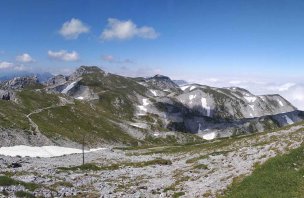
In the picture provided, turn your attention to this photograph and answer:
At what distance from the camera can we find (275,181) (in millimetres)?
43844

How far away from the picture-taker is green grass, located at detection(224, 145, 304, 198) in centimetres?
4100

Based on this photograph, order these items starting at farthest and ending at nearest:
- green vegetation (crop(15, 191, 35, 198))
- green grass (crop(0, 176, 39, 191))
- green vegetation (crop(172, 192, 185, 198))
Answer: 1. green vegetation (crop(172, 192, 185, 198))
2. green grass (crop(0, 176, 39, 191))
3. green vegetation (crop(15, 191, 35, 198))

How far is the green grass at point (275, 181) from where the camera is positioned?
41.0 meters

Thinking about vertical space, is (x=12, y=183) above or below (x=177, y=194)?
above

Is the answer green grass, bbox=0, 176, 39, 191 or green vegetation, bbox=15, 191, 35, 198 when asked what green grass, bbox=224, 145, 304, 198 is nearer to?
green vegetation, bbox=15, 191, 35, 198

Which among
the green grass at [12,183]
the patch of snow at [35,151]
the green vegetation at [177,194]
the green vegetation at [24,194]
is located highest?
the green grass at [12,183]

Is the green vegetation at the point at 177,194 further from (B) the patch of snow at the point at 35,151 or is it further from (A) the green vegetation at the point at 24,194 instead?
(B) the patch of snow at the point at 35,151

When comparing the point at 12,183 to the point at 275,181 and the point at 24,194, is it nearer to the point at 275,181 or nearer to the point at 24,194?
the point at 24,194

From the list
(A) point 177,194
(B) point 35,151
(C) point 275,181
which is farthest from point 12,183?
(B) point 35,151

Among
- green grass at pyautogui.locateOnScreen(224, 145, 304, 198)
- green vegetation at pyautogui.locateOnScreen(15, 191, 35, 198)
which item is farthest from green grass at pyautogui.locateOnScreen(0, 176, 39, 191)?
green grass at pyautogui.locateOnScreen(224, 145, 304, 198)

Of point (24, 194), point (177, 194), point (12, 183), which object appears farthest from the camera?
point (177, 194)

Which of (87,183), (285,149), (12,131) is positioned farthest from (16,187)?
(12,131)

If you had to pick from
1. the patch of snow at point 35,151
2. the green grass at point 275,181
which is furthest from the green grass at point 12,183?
the patch of snow at point 35,151

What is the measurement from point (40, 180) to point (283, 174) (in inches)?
1344
